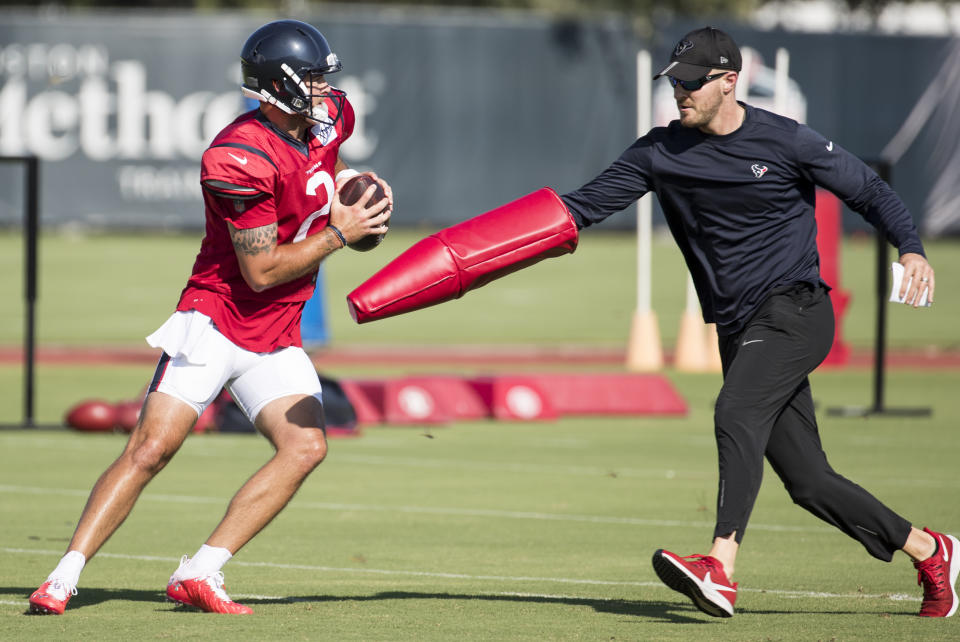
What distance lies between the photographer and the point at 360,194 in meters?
6.28

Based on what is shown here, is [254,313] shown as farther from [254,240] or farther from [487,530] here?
[487,530]

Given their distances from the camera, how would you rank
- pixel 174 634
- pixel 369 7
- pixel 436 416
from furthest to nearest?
1. pixel 369 7
2. pixel 436 416
3. pixel 174 634

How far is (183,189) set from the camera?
106 feet

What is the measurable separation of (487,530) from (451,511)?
2.27ft

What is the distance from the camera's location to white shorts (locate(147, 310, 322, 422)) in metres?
6.13

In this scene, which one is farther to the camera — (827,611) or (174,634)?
(827,611)

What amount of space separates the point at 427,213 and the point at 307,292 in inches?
1068

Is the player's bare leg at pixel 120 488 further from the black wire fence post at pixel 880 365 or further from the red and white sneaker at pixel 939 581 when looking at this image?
the black wire fence post at pixel 880 365

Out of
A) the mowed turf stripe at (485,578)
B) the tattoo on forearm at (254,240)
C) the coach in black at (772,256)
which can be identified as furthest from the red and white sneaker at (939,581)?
the tattoo on forearm at (254,240)

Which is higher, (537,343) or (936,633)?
(936,633)

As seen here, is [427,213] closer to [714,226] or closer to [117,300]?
[117,300]

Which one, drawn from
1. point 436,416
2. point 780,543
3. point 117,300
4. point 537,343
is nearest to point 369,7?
point 117,300

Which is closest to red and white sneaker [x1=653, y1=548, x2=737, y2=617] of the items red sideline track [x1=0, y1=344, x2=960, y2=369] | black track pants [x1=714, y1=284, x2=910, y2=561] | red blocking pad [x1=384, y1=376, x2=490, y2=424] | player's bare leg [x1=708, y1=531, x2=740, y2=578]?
player's bare leg [x1=708, y1=531, x2=740, y2=578]

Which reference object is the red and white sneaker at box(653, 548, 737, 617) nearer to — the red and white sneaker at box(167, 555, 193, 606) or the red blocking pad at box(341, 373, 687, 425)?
the red and white sneaker at box(167, 555, 193, 606)
